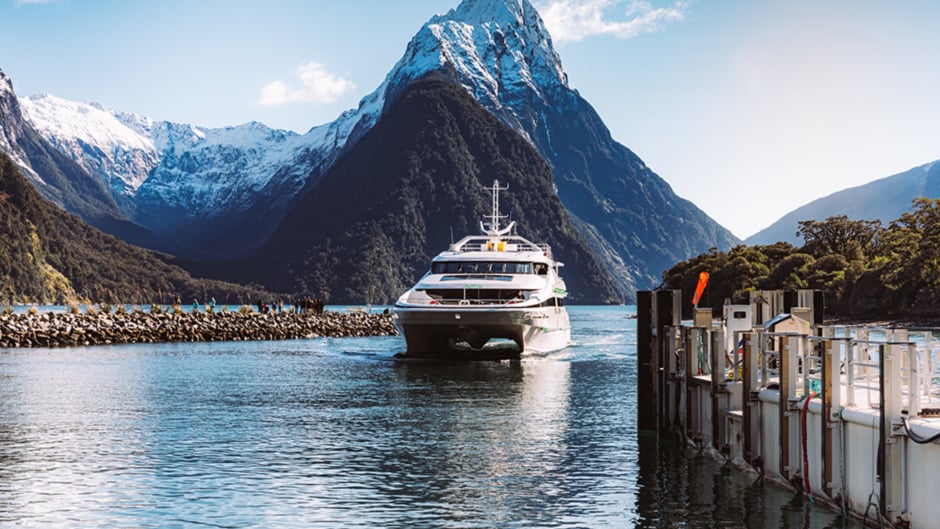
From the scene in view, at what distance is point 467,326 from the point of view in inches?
2186

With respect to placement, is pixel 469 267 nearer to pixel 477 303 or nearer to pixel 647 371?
pixel 477 303

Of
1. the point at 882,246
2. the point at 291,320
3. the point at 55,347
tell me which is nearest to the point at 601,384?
the point at 55,347

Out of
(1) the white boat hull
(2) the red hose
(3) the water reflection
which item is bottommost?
(3) the water reflection

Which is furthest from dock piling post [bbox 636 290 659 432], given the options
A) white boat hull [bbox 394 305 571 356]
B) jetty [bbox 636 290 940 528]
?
white boat hull [bbox 394 305 571 356]

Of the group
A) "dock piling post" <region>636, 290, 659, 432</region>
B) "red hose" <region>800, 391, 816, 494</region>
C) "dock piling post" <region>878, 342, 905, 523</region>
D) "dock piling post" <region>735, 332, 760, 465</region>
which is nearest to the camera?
"dock piling post" <region>878, 342, 905, 523</region>

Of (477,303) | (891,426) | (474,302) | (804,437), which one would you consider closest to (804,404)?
(804,437)

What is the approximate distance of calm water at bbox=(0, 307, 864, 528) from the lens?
2053cm

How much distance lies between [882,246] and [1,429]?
143m

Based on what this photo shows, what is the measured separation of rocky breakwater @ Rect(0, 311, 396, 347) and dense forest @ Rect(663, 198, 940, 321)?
39058 millimetres

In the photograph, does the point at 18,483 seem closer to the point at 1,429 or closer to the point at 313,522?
the point at 313,522

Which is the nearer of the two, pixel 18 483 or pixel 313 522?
pixel 313 522

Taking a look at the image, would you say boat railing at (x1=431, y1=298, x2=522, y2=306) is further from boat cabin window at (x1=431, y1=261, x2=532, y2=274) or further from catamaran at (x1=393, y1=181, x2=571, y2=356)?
boat cabin window at (x1=431, y1=261, x2=532, y2=274)

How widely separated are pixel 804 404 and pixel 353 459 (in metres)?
11.9

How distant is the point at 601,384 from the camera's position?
160ft
